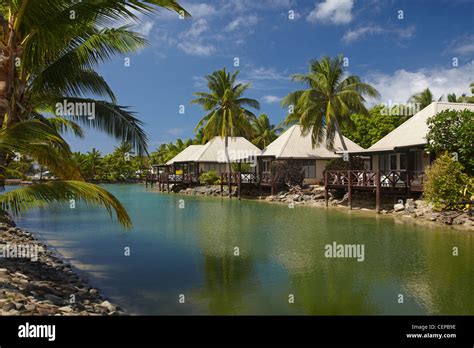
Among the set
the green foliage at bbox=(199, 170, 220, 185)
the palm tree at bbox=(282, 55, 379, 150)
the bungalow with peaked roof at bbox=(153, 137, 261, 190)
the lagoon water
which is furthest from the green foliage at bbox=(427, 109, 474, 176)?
the green foliage at bbox=(199, 170, 220, 185)

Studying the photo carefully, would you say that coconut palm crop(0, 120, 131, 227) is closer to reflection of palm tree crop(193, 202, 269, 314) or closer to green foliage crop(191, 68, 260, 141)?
reflection of palm tree crop(193, 202, 269, 314)

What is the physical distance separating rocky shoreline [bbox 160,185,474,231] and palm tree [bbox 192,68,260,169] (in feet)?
19.6

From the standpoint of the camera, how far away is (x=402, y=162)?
78.3 ft

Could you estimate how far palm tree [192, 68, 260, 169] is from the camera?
3625 centimetres

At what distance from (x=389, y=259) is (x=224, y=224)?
8718mm

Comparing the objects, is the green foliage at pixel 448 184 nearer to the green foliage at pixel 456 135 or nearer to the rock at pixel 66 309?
the green foliage at pixel 456 135

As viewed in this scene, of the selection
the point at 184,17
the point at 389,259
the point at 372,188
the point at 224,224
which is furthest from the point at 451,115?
the point at 184,17

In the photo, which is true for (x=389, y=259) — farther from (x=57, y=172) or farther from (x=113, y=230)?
(x=113, y=230)

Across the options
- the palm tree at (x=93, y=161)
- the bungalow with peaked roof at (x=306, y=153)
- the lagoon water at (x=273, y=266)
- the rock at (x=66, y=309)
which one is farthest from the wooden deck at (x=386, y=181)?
the palm tree at (x=93, y=161)

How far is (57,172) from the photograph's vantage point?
770cm

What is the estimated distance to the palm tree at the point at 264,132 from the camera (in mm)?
53312

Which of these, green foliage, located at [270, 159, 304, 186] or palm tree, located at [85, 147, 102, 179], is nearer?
green foliage, located at [270, 159, 304, 186]

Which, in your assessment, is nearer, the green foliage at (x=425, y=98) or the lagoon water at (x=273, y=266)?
the lagoon water at (x=273, y=266)

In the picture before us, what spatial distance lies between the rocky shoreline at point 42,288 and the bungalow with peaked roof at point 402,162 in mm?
16841
